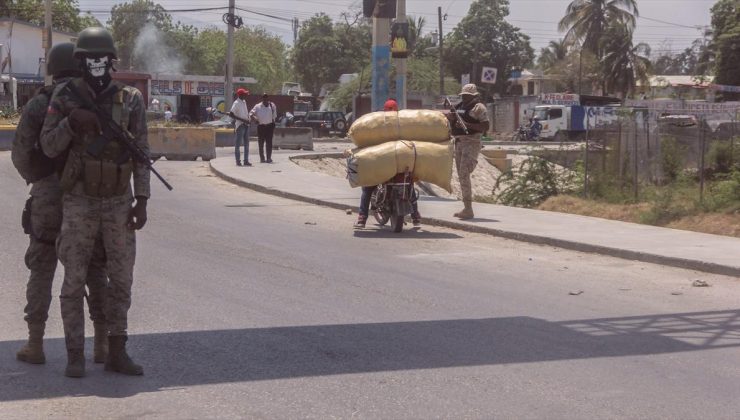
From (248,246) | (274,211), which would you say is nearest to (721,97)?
(274,211)

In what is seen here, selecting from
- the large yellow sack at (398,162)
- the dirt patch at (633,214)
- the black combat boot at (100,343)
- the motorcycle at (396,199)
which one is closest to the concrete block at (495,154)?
the dirt patch at (633,214)

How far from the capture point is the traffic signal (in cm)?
1759

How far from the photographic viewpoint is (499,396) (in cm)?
627

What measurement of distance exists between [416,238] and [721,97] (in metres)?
55.4

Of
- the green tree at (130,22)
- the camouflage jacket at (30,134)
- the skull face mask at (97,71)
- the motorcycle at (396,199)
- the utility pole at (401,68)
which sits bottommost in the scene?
the motorcycle at (396,199)

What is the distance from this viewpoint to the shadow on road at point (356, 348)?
6445 millimetres

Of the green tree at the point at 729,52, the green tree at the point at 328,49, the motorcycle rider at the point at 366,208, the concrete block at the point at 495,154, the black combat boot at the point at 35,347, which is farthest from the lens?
the green tree at the point at 328,49

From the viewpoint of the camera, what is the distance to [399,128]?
1480 centimetres

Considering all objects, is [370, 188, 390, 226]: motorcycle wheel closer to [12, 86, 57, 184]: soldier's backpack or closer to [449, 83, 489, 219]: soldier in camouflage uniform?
[449, 83, 489, 219]: soldier in camouflage uniform

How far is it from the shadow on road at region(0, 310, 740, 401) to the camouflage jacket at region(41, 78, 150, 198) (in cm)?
119

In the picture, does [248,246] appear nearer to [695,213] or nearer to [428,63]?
[695,213]

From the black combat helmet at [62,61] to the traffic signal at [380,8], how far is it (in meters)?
11.6

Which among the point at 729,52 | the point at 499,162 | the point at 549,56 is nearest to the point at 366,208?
the point at 499,162

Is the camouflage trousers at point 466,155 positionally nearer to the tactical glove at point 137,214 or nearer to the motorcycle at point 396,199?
the motorcycle at point 396,199
